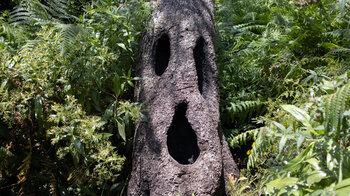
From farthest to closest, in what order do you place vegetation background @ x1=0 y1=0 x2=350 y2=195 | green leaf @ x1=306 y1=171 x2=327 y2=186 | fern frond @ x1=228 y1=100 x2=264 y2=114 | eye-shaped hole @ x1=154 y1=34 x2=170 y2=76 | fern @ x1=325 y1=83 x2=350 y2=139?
fern frond @ x1=228 y1=100 x2=264 y2=114, eye-shaped hole @ x1=154 y1=34 x2=170 y2=76, vegetation background @ x1=0 y1=0 x2=350 y2=195, green leaf @ x1=306 y1=171 x2=327 y2=186, fern @ x1=325 y1=83 x2=350 y2=139

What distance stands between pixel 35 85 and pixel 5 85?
236 mm

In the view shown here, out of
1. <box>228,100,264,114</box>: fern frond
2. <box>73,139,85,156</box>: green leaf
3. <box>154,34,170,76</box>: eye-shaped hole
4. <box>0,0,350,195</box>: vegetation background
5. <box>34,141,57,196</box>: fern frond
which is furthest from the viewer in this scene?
<box>228,100,264,114</box>: fern frond

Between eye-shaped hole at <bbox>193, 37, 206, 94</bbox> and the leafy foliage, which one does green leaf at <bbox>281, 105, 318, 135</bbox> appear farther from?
eye-shaped hole at <bbox>193, 37, 206, 94</bbox>

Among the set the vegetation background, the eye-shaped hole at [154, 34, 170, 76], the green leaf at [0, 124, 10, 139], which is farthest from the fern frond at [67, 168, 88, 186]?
the eye-shaped hole at [154, 34, 170, 76]

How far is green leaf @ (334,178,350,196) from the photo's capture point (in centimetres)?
154

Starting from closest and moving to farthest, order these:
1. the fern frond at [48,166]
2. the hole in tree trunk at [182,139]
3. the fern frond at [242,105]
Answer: the fern frond at [48,166]
the hole in tree trunk at [182,139]
the fern frond at [242,105]

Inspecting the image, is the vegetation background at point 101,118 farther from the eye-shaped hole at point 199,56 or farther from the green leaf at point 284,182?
the eye-shaped hole at point 199,56

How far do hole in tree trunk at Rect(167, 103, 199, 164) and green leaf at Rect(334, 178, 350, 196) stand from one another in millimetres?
Result: 1380

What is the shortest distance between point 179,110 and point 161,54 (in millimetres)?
693

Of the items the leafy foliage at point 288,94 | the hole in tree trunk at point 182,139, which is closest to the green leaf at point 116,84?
the hole in tree trunk at point 182,139

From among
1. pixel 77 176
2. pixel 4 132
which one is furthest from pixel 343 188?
pixel 4 132

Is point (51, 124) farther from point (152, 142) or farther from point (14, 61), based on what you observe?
point (152, 142)

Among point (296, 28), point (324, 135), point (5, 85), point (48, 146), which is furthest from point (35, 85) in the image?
point (296, 28)

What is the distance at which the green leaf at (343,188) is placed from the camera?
154 centimetres
